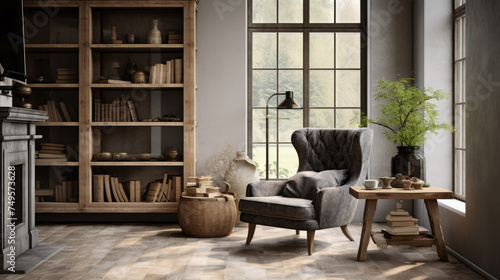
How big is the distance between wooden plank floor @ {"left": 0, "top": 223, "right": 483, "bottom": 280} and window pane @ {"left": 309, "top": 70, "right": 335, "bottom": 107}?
5.41 feet

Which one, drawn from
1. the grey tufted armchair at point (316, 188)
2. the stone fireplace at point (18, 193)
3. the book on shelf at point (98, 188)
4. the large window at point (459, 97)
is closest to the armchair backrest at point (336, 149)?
the grey tufted armchair at point (316, 188)

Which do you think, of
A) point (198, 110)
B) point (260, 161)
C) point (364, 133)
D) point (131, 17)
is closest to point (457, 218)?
point (364, 133)

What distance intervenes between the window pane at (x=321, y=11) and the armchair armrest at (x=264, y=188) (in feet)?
7.62

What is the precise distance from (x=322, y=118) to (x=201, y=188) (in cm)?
188

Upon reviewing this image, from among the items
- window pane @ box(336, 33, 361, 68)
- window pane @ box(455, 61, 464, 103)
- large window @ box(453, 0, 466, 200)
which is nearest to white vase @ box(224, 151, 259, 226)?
window pane @ box(336, 33, 361, 68)

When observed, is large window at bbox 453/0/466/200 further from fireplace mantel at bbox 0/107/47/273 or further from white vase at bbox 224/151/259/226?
fireplace mantel at bbox 0/107/47/273

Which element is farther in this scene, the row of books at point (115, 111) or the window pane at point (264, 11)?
the window pane at point (264, 11)

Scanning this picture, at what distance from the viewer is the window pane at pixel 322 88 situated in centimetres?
662

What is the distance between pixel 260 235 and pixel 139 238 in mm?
1216

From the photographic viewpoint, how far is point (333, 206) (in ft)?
15.9

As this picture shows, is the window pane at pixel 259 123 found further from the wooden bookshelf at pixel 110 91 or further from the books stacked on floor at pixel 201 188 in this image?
the books stacked on floor at pixel 201 188

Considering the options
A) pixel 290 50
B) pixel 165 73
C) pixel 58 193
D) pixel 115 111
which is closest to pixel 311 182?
pixel 290 50

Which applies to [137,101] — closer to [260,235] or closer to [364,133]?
[260,235]

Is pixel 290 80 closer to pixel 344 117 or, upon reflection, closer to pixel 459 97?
pixel 344 117
